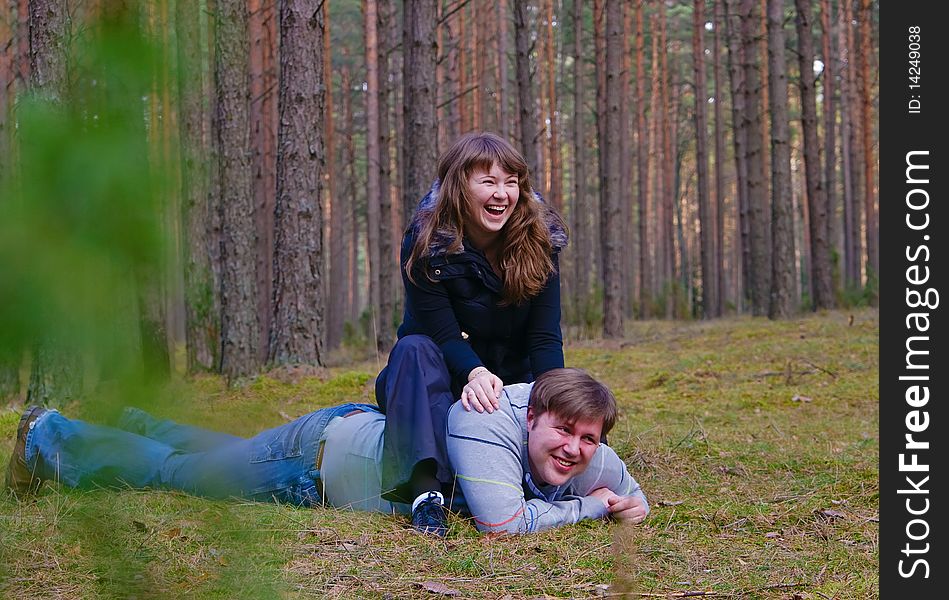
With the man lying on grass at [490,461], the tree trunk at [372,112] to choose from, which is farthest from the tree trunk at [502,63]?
the man lying on grass at [490,461]

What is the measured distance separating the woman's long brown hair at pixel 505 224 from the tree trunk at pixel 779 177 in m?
9.64

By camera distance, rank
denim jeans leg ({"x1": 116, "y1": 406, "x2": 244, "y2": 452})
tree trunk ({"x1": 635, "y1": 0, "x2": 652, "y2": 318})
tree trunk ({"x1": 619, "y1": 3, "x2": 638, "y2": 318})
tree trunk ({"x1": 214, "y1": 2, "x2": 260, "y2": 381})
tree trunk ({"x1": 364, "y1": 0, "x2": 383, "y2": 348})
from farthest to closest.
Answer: tree trunk ({"x1": 635, "y1": 0, "x2": 652, "y2": 318})
tree trunk ({"x1": 619, "y1": 3, "x2": 638, "y2": 318})
tree trunk ({"x1": 364, "y1": 0, "x2": 383, "y2": 348})
tree trunk ({"x1": 214, "y1": 2, "x2": 260, "y2": 381})
denim jeans leg ({"x1": 116, "y1": 406, "x2": 244, "y2": 452})

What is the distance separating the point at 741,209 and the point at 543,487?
14652mm

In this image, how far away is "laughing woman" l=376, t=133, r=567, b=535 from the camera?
3.23 metres

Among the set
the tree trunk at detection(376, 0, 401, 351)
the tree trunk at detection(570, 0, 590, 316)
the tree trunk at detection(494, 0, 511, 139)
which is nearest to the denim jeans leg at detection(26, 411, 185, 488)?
the tree trunk at detection(376, 0, 401, 351)

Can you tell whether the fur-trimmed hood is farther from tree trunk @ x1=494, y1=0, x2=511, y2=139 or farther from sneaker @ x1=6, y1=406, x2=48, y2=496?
tree trunk @ x1=494, y1=0, x2=511, y2=139

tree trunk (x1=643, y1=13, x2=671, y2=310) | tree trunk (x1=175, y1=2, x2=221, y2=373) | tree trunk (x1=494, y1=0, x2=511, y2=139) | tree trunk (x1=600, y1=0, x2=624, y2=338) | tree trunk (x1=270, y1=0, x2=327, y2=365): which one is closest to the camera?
tree trunk (x1=175, y1=2, x2=221, y2=373)

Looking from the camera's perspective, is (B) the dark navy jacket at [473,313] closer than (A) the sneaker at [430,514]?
No

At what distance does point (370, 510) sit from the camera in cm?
339

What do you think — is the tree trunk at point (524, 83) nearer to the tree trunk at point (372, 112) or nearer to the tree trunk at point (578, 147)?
the tree trunk at point (372, 112)

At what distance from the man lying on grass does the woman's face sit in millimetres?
639

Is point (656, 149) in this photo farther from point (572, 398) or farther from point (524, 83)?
point (572, 398)

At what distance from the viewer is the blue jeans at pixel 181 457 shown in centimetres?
75

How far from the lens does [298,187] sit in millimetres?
7906
